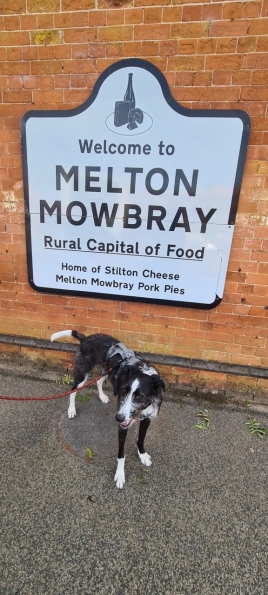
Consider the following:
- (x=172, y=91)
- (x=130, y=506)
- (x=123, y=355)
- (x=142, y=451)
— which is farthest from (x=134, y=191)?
(x=130, y=506)

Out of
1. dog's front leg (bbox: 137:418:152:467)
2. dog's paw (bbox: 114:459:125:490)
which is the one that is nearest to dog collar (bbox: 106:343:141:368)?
dog's front leg (bbox: 137:418:152:467)

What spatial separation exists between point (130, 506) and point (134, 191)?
280 centimetres

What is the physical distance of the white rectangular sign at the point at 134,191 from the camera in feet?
9.66

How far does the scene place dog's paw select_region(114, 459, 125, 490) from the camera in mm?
2518

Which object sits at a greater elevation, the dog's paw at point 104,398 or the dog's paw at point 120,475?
the dog's paw at point 120,475

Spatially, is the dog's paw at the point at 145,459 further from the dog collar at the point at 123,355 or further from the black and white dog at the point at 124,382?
the dog collar at the point at 123,355

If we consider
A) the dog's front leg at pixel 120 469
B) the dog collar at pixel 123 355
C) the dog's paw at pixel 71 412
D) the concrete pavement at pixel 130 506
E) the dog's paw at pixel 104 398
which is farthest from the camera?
the dog's paw at pixel 104 398

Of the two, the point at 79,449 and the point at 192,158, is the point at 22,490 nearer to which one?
the point at 79,449

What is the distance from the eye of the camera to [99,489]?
2.49 meters

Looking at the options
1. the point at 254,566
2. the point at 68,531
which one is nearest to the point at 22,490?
the point at 68,531

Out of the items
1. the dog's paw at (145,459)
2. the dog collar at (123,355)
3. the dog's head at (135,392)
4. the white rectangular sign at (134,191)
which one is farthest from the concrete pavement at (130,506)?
the white rectangular sign at (134,191)

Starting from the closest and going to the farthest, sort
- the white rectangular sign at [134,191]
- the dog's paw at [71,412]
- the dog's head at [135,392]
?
the dog's head at [135,392], the white rectangular sign at [134,191], the dog's paw at [71,412]

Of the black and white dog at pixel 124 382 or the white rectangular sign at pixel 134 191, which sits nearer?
the black and white dog at pixel 124 382

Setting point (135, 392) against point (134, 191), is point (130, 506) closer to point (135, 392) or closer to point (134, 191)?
point (135, 392)
